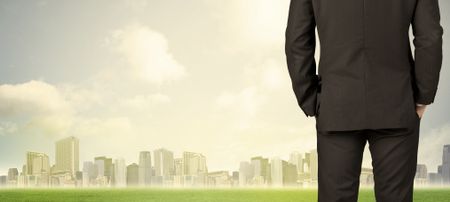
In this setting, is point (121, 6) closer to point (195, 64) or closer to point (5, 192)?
point (195, 64)

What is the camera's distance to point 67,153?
7.39m

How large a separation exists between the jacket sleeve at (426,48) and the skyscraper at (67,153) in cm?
546

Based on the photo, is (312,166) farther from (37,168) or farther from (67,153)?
(37,168)

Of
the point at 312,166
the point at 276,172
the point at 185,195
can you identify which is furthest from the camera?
the point at 276,172

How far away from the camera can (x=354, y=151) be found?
2.30m

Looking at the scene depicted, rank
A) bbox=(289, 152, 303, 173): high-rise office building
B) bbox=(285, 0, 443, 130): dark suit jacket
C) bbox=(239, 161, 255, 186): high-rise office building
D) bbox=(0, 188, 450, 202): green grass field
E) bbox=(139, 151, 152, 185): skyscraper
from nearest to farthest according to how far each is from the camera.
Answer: bbox=(285, 0, 443, 130): dark suit jacket
bbox=(0, 188, 450, 202): green grass field
bbox=(239, 161, 255, 186): high-rise office building
bbox=(289, 152, 303, 173): high-rise office building
bbox=(139, 151, 152, 185): skyscraper

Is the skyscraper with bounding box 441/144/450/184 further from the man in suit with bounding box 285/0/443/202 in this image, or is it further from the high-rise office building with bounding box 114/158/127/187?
the man in suit with bounding box 285/0/443/202

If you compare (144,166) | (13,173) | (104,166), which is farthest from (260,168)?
(13,173)

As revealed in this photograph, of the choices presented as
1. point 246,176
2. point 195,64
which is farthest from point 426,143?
point 195,64

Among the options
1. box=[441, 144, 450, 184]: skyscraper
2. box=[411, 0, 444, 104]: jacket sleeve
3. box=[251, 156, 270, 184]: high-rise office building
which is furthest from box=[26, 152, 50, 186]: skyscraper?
box=[411, 0, 444, 104]: jacket sleeve

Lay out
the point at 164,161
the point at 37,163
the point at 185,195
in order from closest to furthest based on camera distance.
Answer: the point at 185,195, the point at 164,161, the point at 37,163

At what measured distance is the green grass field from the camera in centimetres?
653

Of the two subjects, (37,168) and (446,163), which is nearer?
(446,163)

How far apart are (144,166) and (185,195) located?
0.86 meters
